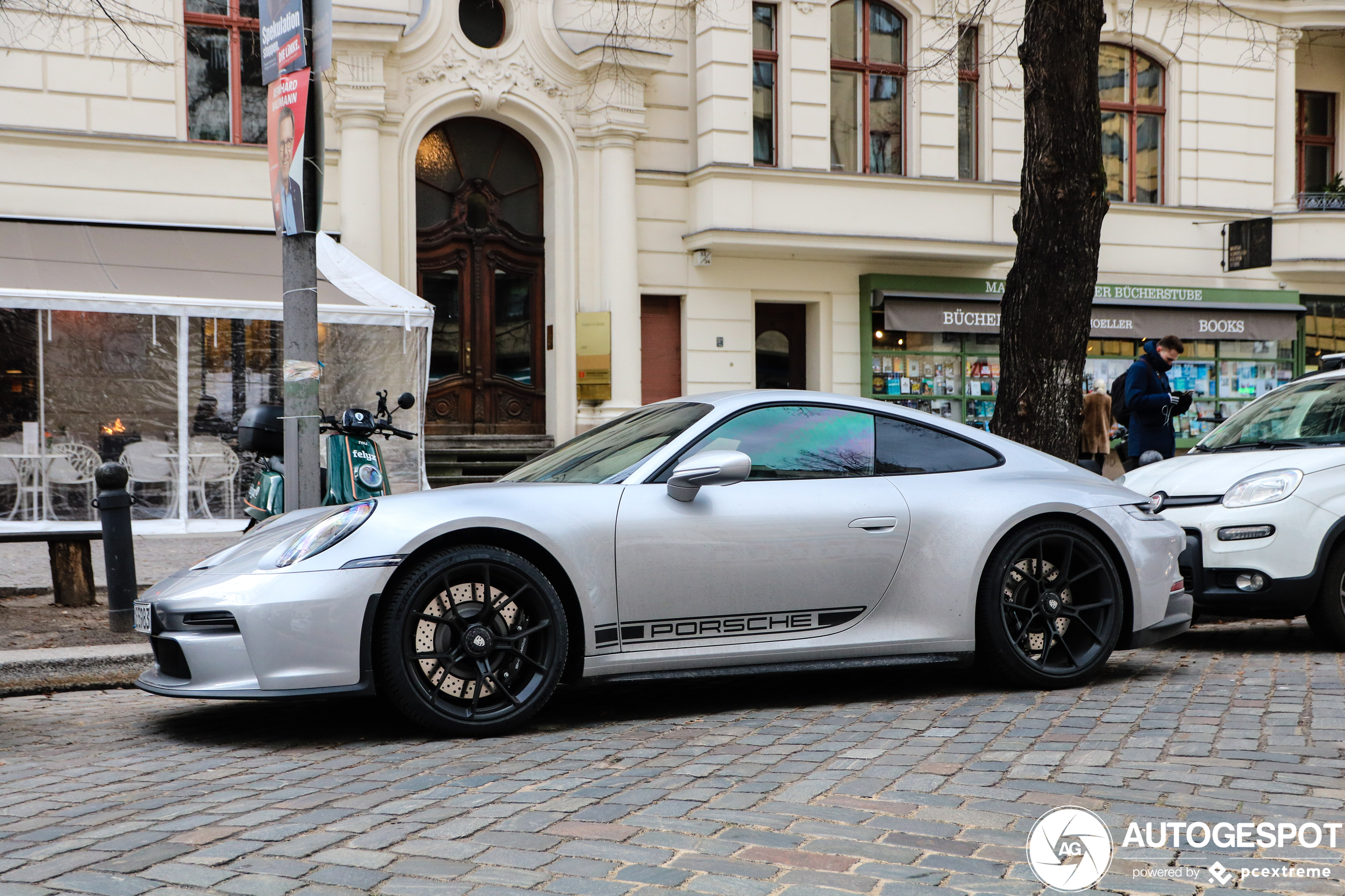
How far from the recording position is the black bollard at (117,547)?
285 inches

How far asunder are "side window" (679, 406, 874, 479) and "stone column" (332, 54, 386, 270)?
11.6m

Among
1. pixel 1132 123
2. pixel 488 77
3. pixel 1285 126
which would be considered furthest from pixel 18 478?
pixel 1285 126

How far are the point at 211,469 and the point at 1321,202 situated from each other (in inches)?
692

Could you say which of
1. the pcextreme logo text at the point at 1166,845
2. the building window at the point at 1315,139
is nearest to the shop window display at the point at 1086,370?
the building window at the point at 1315,139

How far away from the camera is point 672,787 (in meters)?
4.09

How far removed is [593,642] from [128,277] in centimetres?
1049

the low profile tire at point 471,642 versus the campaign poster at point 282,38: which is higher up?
the campaign poster at point 282,38

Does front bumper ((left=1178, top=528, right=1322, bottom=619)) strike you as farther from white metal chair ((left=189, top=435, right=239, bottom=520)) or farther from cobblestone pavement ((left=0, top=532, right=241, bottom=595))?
white metal chair ((left=189, top=435, right=239, bottom=520))

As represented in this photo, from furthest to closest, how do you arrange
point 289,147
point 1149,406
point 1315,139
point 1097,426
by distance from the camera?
point 1315,139 → point 1097,426 → point 1149,406 → point 289,147

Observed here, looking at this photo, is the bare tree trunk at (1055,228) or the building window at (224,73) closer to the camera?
the bare tree trunk at (1055,228)

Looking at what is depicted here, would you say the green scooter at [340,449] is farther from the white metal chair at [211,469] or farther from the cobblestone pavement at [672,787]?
the white metal chair at [211,469]

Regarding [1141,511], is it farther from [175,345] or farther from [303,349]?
[175,345]

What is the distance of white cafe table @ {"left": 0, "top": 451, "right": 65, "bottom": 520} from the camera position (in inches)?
497

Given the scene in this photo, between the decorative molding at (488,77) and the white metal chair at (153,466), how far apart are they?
6062 mm
